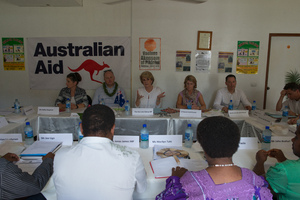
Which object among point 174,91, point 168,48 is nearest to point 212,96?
point 174,91

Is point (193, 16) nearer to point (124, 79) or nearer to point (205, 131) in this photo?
point (124, 79)

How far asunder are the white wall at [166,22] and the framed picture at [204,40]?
0.25 feet

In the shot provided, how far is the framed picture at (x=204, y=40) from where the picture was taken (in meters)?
4.10

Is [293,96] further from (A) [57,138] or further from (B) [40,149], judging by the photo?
(B) [40,149]

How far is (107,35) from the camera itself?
13.4 feet

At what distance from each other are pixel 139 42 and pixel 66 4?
148 cm

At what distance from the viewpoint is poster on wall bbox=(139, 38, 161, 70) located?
409 cm

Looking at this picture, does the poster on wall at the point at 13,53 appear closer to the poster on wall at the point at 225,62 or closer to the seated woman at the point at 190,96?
the seated woman at the point at 190,96

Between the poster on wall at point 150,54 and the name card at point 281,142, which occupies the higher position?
the poster on wall at point 150,54

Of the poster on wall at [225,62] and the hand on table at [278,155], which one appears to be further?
the poster on wall at [225,62]

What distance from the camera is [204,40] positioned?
13.5 feet

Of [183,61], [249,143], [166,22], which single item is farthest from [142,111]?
[166,22]

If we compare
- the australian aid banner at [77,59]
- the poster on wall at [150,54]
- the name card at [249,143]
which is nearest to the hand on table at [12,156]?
the name card at [249,143]

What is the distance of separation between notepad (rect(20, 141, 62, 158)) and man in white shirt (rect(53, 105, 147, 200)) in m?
0.64
